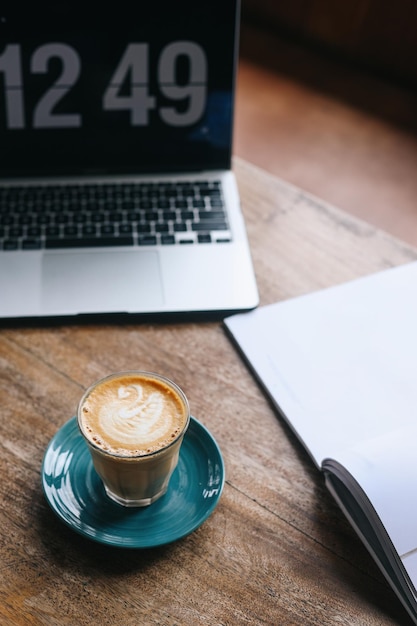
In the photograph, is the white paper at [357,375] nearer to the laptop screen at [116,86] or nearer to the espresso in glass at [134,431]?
the espresso in glass at [134,431]

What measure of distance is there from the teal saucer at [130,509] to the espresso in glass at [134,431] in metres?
0.01

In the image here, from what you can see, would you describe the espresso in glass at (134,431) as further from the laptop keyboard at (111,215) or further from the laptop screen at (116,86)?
the laptop screen at (116,86)

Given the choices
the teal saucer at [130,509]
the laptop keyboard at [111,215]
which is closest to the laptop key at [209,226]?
the laptop keyboard at [111,215]

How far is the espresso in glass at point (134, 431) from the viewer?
0.63 meters

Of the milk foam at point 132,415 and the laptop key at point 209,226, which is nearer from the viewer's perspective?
the milk foam at point 132,415

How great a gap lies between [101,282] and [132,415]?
0.91 feet

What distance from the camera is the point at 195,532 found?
26.3 inches

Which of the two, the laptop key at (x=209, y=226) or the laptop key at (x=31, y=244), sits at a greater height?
the laptop key at (x=209, y=226)

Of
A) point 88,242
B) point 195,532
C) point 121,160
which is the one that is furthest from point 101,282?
point 195,532

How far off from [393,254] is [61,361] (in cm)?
47

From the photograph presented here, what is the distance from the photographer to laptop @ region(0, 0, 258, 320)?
0.90 m

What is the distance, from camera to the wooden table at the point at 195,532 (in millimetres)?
615

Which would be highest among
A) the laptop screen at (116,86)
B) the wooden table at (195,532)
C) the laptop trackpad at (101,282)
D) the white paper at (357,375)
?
the laptop screen at (116,86)

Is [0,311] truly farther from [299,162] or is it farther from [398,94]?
[398,94]
